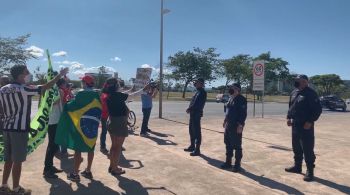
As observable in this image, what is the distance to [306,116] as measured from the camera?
757 centimetres

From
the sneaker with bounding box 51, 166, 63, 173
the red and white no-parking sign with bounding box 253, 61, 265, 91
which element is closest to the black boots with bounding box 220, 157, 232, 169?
the sneaker with bounding box 51, 166, 63, 173

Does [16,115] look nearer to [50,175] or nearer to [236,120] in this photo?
[50,175]

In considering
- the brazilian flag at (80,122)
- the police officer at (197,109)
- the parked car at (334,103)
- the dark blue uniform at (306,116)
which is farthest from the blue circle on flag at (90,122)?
the parked car at (334,103)

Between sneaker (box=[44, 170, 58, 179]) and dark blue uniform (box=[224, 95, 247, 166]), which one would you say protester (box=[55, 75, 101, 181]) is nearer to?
sneaker (box=[44, 170, 58, 179])

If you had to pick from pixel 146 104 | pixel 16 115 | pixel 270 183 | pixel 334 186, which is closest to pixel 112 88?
pixel 16 115

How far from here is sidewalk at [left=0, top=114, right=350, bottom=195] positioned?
6.57m

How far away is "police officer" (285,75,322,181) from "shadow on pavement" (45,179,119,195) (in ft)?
12.3

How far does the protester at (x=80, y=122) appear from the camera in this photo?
6668mm

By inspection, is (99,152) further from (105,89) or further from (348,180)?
(348,180)

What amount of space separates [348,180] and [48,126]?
19.2 ft

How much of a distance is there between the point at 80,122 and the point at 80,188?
3.58 feet

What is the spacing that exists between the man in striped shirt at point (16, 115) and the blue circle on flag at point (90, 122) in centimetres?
109

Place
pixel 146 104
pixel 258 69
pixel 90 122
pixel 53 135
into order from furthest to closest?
pixel 258 69 → pixel 146 104 → pixel 53 135 → pixel 90 122

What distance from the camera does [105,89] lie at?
25.0 ft
